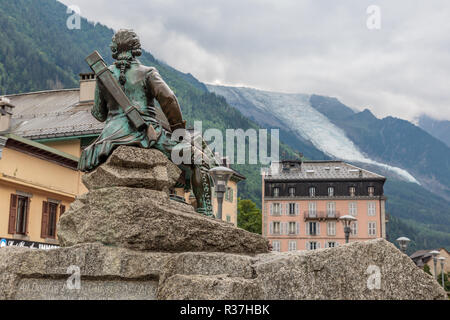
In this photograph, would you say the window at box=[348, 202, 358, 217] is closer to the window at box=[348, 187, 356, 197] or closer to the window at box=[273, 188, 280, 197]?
the window at box=[348, 187, 356, 197]

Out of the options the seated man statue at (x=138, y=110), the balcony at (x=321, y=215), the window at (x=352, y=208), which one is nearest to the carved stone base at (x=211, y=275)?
the seated man statue at (x=138, y=110)

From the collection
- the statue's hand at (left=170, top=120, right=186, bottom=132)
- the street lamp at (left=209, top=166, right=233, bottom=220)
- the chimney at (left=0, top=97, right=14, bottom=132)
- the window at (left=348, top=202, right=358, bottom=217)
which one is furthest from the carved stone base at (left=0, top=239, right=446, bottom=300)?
the window at (left=348, top=202, right=358, bottom=217)

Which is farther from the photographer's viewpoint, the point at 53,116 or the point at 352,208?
the point at 352,208

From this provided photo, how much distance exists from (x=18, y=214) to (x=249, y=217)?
46.8 m

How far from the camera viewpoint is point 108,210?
6.67 metres

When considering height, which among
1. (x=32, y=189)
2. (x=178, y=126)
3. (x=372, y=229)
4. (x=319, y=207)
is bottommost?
(x=178, y=126)

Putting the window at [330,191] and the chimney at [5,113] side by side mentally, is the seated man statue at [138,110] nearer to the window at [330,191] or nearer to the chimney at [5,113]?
the chimney at [5,113]

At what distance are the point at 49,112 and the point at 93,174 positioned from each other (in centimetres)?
3397

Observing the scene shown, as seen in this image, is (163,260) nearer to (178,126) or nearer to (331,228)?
(178,126)

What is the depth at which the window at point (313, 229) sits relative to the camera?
73.2m

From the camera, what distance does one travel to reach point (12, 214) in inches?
1053

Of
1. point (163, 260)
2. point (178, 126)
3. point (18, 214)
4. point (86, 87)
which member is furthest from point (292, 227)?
point (163, 260)

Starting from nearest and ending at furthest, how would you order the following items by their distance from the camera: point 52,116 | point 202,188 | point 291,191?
point 202,188
point 52,116
point 291,191
